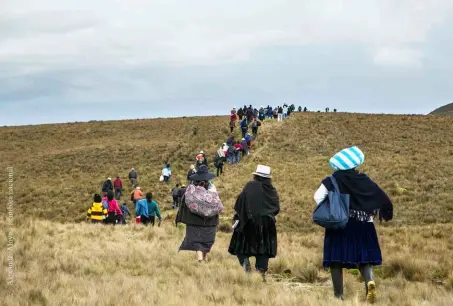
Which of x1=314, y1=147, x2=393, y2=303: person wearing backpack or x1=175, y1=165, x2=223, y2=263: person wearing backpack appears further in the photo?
x1=175, y1=165, x2=223, y2=263: person wearing backpack

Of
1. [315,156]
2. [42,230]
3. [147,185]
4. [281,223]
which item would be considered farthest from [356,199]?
[315,156]

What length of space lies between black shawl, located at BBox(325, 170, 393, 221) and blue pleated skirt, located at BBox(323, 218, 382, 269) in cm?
23

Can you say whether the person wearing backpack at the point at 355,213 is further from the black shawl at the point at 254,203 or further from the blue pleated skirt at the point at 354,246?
the black shawl at the point at 254,203

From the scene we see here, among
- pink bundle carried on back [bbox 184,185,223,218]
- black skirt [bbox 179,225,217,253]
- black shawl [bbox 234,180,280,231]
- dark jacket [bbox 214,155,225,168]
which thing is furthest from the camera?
dark jacket [bbox 214,155,225,168]

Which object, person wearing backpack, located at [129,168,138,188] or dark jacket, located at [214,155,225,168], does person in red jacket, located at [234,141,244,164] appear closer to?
dark jacket, located at [214,155,225,168]

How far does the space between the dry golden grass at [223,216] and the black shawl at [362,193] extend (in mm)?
1192

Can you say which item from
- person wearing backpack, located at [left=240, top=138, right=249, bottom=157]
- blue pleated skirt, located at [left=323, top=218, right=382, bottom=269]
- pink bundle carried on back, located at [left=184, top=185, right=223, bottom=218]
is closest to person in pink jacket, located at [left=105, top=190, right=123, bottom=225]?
pink bundle carried on back, located at [left=184, top=185, right=223, bottom=218]

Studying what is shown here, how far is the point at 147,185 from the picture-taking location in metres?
35.3

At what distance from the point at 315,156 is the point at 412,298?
32862 mm

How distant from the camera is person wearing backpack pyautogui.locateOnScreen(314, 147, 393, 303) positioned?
670 cm

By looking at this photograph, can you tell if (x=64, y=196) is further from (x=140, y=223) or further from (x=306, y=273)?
(x=306, y=273)

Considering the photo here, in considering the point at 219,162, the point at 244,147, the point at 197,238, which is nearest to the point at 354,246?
the point at 197,238

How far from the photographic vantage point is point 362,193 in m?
6.72

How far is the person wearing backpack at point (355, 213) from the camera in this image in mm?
6699
